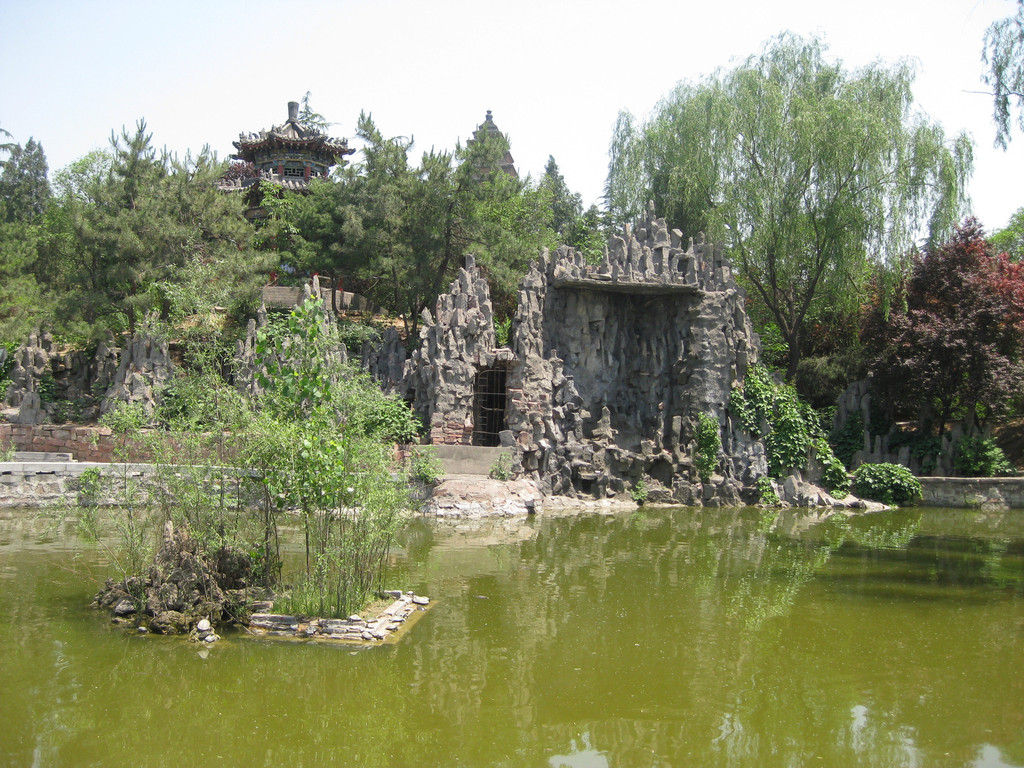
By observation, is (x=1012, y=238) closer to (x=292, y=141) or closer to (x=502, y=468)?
(x=502, y=468)

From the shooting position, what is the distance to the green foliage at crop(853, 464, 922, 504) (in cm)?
1992

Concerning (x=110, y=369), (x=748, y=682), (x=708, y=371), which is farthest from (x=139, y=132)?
(x=748, y=682)

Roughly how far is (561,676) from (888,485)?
15.0 m

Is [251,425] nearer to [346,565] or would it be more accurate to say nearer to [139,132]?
[346,565]

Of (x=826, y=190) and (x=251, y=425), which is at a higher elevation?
(x=826, y=190)

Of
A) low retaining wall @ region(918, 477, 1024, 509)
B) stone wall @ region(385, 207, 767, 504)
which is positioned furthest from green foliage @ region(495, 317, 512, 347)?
low retaining wall @ region(918, 477, 1024, 509)

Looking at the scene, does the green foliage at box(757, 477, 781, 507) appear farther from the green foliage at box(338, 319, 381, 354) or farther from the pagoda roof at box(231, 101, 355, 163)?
the pagoda roof at box(231, 101, 355, 163)

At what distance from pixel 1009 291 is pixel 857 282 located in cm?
363

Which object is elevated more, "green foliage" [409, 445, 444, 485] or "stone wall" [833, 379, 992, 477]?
"stone wall" [833, 379, 992, 477]

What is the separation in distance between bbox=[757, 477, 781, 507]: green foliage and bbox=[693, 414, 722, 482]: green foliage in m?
1.18

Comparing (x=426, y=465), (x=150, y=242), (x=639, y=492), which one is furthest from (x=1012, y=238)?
(x=150, y=242)

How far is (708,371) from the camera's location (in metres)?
20.2

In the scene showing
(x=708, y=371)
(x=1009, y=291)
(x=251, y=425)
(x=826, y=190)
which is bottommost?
(x=251, y=425)

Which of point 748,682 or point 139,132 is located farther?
point 139,132
